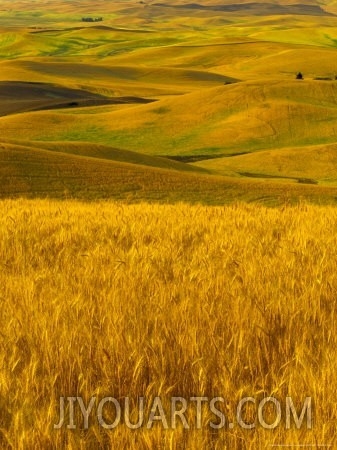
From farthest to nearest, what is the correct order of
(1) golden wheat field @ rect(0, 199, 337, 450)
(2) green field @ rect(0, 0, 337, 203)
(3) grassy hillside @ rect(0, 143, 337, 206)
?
1. (2) green field @ rect(0, 0, 337, 203)
2. (3) grassy hillside @ rect(0, 143, 337, 206)
3. (1) golden wheat field @ rect(0, 199, 337, 450)

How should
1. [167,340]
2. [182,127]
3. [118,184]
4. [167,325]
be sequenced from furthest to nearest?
1. [182,127]
2. [118,184]
3. [167,325]
4. [167,340]

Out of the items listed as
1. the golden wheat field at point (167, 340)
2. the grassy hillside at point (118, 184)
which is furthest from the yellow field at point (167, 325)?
the grassy hillside at point (118, 184)

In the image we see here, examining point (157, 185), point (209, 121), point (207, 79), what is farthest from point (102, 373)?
point (207, 79)

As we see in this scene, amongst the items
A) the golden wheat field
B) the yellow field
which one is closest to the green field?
the yellow field

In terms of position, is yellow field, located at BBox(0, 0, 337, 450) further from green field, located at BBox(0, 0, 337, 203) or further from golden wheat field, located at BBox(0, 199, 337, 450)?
green field, located at BBox(0, 0, 337, 203)

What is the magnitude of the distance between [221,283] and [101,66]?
399ft

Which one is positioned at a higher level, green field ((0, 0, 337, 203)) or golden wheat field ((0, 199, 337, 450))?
golden wheat field ((0, 199, 337, 450))

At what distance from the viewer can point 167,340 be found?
10.9 ft

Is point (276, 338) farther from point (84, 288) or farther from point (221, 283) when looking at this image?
point (84, 288)

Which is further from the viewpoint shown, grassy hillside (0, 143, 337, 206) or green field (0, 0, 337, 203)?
green field (0, 0, 337, 203)

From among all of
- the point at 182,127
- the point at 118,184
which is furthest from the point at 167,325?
the point at 182,127

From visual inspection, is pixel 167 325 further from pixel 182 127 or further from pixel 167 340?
pixel 182 127

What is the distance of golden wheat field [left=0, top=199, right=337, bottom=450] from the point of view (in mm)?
2443

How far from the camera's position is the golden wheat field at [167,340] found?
8.02 ft
